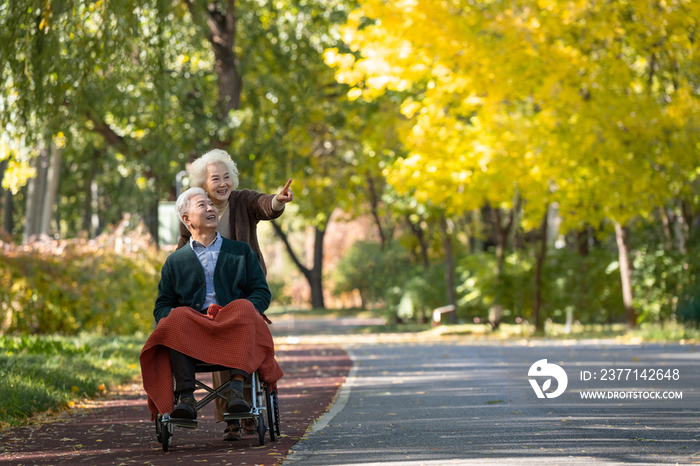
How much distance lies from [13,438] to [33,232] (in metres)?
19.1

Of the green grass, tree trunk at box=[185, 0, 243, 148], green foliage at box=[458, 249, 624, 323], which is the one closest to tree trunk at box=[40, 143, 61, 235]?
tree trunk at box=[185, 0, 243, 148]

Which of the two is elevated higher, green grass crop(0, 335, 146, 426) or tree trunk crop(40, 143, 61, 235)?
tree trunk crop(40, 143, 61, 235)

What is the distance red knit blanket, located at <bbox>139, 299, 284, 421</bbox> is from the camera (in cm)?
605

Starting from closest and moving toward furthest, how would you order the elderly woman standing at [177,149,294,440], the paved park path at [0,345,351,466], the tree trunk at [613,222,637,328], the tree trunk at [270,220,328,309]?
the paved park path at [0,345,351,466] < the elderly woman standing at [177,149,294,440] < the tree trunk at [613,222,637,328] < the tree trunk at [270,220,328,309]

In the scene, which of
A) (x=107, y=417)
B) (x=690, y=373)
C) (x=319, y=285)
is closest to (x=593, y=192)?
(x=690, y=373)

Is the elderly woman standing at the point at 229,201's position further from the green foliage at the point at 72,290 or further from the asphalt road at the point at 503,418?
the green foliage at the point at 72,290

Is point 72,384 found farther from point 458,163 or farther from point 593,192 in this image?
point 593,192

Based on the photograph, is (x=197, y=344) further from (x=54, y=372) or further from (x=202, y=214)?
(x=54, y=372)

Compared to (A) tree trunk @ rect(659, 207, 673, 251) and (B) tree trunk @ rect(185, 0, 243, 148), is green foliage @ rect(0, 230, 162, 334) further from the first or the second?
(A) tree trunk @ rect(659, 207, 673, 251)

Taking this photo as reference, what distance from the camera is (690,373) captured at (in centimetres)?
1062

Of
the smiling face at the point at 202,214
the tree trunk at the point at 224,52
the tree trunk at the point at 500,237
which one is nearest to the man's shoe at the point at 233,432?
the smiling face at the point at 202,214

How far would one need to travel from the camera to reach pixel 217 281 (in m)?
6.45

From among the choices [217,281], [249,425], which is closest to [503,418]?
[249,425]

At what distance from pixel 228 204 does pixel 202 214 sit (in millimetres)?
489
